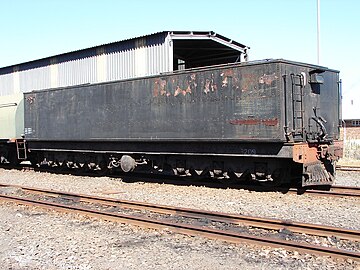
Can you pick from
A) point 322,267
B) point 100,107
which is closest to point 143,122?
point 100,107

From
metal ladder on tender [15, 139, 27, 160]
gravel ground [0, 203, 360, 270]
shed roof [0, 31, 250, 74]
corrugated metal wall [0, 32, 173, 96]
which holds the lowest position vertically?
gravel ground [0, 203, 360, 270]

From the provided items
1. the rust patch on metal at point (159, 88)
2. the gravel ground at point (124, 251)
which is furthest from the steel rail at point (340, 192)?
the rust patch on metal at point (159, 88)

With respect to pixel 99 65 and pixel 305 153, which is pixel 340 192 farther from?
pixel 99 65

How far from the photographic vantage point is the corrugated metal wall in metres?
16.6

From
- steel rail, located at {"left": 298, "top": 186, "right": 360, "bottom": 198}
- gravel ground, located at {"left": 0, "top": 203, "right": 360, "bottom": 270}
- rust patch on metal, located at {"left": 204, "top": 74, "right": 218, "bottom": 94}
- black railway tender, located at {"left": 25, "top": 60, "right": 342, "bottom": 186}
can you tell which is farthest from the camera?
rust patch on metal, located at {"left": 204, "top": 74, "right": 218, "bottom": 94}

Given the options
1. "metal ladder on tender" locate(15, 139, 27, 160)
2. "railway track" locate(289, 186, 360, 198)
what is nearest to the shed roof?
"metal ladder on tender" locate(15, 139, 27, 160)

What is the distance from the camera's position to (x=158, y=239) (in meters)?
6.22

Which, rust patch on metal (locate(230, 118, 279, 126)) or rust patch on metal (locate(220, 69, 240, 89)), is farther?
rust patch on metal (locate(220, 69, 240, 89))

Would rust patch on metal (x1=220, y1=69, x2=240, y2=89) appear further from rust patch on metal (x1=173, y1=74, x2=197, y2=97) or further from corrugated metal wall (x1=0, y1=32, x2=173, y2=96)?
corrugated metal wall (x1=0, y1=32, x2=173, y2=96)

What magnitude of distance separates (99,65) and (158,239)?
14.5 meters

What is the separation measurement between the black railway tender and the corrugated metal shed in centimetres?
422

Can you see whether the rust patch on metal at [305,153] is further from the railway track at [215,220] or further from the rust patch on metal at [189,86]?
the rust patch on metal at [189,86]

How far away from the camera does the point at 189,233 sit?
634 cm

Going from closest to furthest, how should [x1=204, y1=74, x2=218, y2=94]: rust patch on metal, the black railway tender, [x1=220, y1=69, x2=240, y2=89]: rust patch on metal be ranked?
the black railway tender → [x1=220, y1=69, x2=240, y2=89]: rust patch on metal → [x1=204, y1=74, x2=218, y2=94]: rust patch on metal
